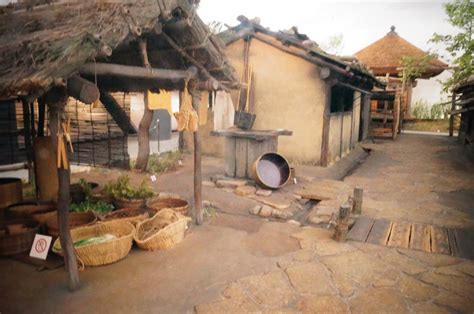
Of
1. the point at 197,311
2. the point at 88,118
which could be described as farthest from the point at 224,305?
the point at 88,118

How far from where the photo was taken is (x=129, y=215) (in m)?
6.23

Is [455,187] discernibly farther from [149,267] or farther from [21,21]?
[21,21]

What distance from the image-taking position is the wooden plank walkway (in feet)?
18.8

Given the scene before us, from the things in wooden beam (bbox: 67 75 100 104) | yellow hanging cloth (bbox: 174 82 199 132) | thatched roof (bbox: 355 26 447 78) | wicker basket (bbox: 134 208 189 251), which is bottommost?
wicker basket (bbox: 134 208 189 251)

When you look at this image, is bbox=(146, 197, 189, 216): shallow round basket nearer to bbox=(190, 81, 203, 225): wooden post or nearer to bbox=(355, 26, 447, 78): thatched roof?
bbox=(190, 81, 203, 225): wooden post

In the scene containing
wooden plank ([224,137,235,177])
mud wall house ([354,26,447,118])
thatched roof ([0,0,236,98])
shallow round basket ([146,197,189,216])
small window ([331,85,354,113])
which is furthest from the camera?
mud wall house ([354,26,447,118])

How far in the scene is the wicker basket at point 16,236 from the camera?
16.6 ft

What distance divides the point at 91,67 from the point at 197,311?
130 inches

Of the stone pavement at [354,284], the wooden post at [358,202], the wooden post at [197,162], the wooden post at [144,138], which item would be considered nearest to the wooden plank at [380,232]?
the stone pavement at [354,284]

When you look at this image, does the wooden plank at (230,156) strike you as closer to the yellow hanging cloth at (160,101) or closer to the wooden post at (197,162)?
the wooden post at (197,162)

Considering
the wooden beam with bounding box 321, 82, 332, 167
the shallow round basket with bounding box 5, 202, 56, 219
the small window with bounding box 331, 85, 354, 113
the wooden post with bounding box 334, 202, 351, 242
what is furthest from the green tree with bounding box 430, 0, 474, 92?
the shallow round basket with bounding box 5, 202, 56, 219

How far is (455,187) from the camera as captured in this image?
10164 mm

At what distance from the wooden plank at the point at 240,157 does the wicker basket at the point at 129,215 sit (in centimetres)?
403

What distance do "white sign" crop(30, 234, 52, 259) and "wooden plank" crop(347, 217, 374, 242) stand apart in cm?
499
